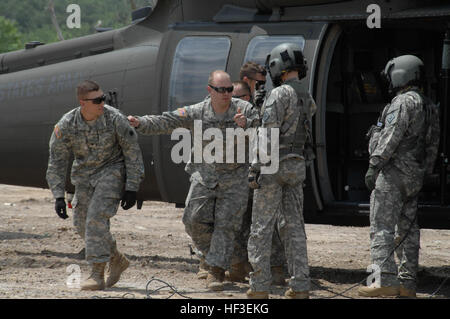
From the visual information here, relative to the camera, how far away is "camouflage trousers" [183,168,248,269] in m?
6.56

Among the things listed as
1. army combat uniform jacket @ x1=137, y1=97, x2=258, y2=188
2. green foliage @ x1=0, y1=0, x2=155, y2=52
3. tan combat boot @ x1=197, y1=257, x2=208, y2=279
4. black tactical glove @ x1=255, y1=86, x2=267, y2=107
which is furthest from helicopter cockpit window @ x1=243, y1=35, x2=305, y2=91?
green foliage @ x1=0, y1=0, x2=155, y2=52

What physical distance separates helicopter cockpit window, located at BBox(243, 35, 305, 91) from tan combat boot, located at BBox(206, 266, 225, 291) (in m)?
1.78

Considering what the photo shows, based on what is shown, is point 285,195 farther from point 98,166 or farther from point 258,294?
point 98,166

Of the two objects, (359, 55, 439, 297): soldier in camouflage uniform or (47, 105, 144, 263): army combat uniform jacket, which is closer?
(359, 55, 439, 297): soldier in camouflage uniform

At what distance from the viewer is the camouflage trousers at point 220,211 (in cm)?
656

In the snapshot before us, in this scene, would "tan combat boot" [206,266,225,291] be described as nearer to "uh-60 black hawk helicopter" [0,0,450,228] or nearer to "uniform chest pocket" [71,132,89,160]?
"uh-60 black hawk helicopter" [0,0,450,228]

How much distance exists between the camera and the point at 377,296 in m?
6.17

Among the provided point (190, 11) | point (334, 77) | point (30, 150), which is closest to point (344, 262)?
point (334, 77)

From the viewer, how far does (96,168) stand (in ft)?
21.3

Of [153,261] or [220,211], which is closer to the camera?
[220,211]

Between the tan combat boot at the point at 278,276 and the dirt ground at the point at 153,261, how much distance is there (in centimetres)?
12

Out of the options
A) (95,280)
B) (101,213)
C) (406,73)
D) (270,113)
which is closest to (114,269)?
(95,280)

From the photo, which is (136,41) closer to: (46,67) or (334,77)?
(46,67)

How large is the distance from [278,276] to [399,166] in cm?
150
